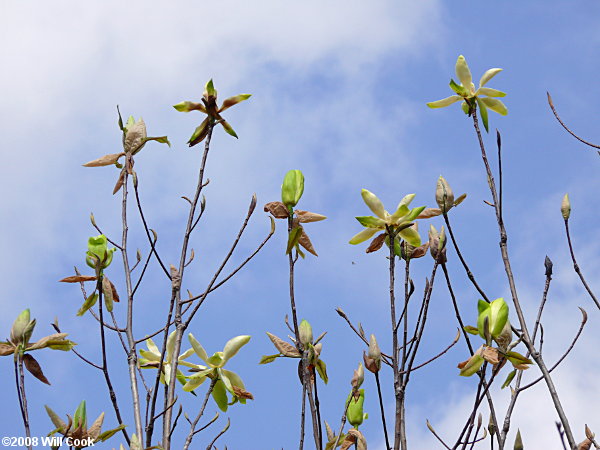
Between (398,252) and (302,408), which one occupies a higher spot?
(398,252)

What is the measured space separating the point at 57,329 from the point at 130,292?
39 centimetres

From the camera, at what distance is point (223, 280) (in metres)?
2.23

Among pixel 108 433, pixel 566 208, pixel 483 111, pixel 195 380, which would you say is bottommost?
pixel 108 433

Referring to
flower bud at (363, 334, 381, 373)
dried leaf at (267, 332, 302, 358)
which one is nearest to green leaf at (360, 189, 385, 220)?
flower bud at (363, 334, 381, 373)

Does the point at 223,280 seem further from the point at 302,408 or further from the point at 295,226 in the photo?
the point at 302,408

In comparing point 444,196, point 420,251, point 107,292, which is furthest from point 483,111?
point 107,292

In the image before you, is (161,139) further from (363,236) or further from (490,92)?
(490,92)

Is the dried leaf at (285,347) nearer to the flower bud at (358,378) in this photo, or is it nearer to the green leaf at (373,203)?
the flower bud at (358,378)

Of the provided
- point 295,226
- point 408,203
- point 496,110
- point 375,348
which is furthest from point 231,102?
point 496,110

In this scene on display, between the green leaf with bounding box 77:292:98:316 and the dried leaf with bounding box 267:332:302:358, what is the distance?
628 millimetres

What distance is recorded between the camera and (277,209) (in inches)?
88.8

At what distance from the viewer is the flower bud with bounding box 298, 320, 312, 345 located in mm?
2174

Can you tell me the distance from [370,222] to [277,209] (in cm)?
30

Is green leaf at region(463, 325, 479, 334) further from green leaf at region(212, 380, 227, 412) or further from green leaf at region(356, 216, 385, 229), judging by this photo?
green leaf at region(212, 380, 227, 412)
